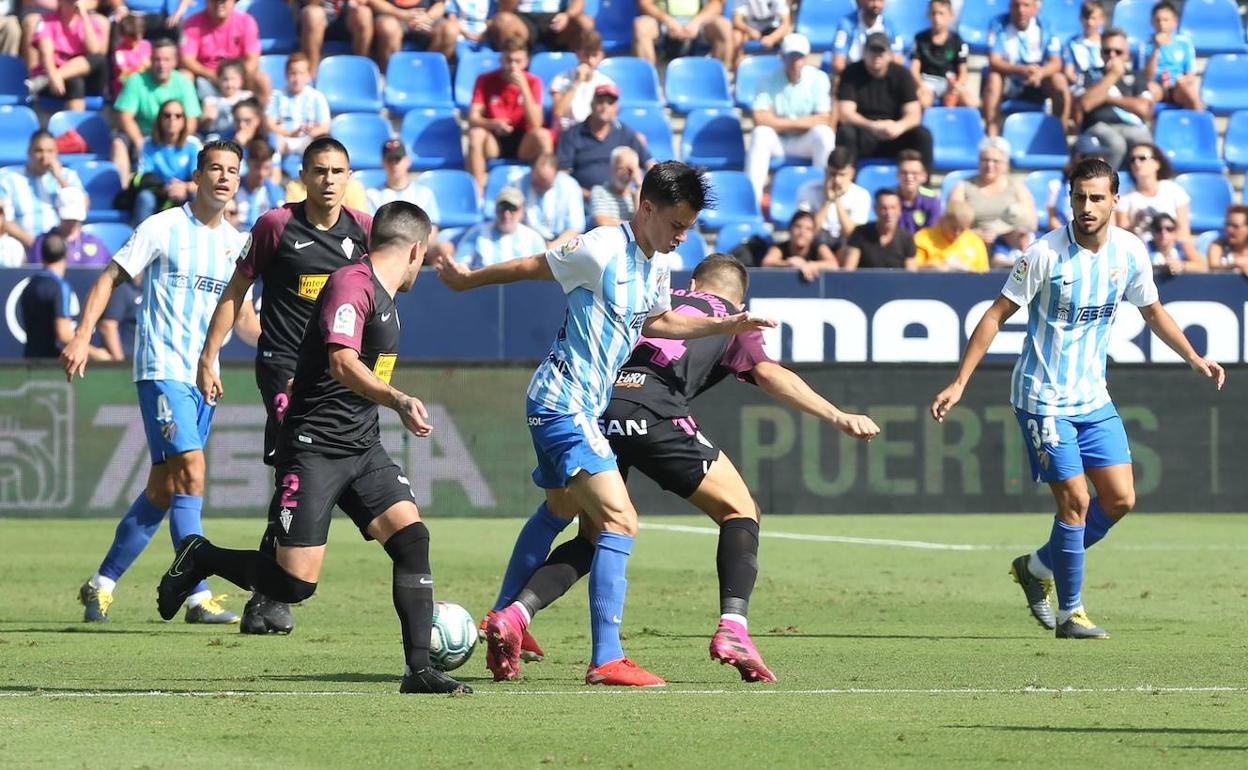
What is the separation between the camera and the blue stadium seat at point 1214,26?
75.3 ft

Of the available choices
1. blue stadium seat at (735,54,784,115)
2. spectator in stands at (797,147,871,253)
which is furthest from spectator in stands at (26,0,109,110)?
spectator in stands at (797,147,871,253)

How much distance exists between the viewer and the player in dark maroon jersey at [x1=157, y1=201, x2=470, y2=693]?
275 inches

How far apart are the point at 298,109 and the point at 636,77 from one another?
3.72m

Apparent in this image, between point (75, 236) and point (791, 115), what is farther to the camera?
point (791, 115)

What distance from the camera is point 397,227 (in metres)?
7.03

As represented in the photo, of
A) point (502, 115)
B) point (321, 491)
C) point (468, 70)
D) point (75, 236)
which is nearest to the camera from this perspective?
point (321, 491)

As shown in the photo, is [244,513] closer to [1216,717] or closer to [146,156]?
[146,156]

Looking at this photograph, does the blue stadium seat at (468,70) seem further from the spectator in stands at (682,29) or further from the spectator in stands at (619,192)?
the spectator in stands at (619,192)

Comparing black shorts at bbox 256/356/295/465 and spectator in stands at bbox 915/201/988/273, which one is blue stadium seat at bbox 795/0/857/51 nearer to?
spectator in stands at bbox 915/201/988/273

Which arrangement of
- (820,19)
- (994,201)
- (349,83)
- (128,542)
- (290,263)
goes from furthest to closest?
1. (820,19)
2. (349,83)
3. (994,201)
4. (128,542)
5. (290,263)

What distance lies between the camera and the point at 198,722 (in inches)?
249

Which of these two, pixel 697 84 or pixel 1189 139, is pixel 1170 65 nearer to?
pixel 1189 139

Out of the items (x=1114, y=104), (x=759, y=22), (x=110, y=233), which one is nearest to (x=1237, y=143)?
(x=1114, y=104)

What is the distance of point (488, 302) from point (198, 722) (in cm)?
1127
